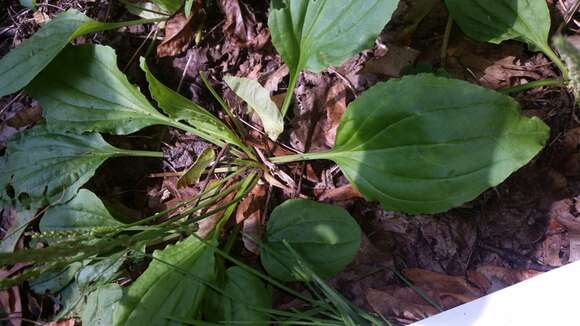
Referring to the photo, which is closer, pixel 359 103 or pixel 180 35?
pixel 359 103

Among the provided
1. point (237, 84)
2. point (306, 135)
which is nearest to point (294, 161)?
point (306, 135)

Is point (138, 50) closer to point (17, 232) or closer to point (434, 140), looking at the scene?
point (17, 232)

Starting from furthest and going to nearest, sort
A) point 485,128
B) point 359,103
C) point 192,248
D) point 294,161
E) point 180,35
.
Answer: point 180,35, point 294,161, point 192,248, point 359,103, point 485,128

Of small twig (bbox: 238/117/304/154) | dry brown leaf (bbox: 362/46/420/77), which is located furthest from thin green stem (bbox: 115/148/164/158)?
dry brown leaf (bbox: 362/46/420/77)

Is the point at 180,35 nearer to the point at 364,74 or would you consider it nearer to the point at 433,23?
the point at 364,74

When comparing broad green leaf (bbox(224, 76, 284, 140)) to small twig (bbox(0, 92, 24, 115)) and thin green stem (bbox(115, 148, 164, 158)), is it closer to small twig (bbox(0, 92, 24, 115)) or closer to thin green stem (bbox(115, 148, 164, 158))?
thin green stem (bbox(115, 148, 164, 158))

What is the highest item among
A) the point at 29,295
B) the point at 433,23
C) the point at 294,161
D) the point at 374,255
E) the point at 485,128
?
the point at 433,23

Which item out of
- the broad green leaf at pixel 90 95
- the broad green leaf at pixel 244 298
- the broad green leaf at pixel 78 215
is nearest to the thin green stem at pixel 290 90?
the broad green leaf at pixel 90 95
